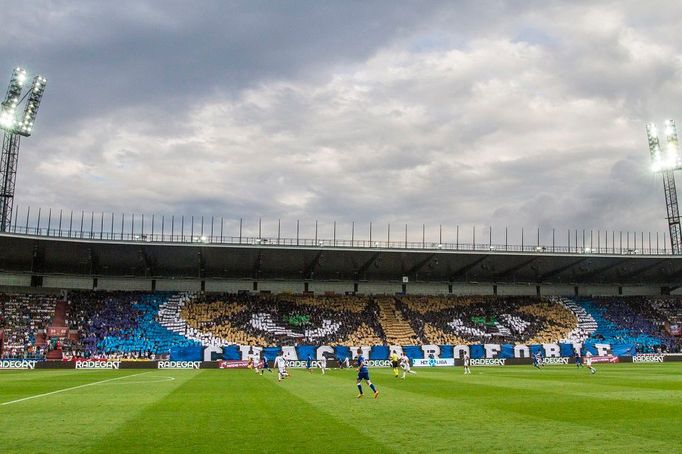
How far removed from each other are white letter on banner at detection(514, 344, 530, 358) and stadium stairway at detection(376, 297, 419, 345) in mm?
11586

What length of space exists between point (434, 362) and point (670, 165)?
51.7m

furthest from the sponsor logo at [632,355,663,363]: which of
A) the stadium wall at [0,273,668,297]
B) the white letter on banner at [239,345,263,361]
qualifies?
the white letter on banner at [239,345,263,361]

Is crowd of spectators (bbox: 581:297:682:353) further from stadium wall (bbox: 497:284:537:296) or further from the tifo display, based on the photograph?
stadium wall (bbox: 497:284:537:296)

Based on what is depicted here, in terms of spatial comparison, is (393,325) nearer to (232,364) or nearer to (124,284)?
(232,364)

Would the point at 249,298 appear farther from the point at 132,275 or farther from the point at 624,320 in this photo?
the point at 624,320

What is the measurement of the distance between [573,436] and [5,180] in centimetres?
6890

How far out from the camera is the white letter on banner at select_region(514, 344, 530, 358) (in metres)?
67.9

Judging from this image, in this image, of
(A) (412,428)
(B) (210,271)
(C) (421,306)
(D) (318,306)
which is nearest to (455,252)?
(C) (421,306)

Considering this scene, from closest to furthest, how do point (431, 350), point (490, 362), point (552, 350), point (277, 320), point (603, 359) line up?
1. point (490, 362)
2. point (431, 350)
3. point (603, 359)
4. point (552, 350)
5. point (277, 320)

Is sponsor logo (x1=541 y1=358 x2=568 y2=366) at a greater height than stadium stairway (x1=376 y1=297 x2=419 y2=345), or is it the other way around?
stadium stairway (x1=376 y1=297 x2=419 y2=345)

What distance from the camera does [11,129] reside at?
2702 inches

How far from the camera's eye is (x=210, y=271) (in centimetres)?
8125

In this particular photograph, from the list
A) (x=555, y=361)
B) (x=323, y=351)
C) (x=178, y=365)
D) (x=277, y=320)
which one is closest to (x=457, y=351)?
(x=555, y=361)

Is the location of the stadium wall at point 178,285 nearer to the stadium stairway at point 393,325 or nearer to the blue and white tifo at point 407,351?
the blue and white tifo at point 407,351
